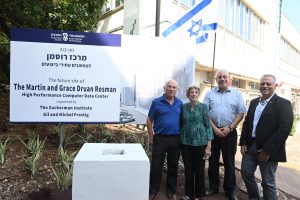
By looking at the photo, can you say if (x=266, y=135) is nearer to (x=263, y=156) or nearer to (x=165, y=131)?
(x=263, y=156)

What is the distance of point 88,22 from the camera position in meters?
9.73

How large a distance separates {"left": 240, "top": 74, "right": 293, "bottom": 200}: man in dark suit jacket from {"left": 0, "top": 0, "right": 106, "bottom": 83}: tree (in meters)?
5.83

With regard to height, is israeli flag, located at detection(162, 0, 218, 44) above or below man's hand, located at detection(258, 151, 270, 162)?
above

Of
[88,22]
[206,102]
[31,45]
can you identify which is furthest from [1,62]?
[206,102]

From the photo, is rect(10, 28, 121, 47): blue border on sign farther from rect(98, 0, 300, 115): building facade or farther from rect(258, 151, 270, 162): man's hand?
rect(258, 151, 270, 162): man's hand

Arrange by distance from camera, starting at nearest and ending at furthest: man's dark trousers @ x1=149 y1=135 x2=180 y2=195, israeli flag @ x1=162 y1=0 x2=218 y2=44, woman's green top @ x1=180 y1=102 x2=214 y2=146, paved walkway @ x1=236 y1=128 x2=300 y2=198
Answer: woman's green top @ x1=180 y1=102 x2=214 y2=146 → man's dark trousers @ x1=149 y1=135 x2=180 y2=195 → paved walkway @ x1=236 y1=128 x2=300 y2=198 → israeli flag @ x1=162 y1=0 x2=218 y2=44

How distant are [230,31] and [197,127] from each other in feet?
38.4

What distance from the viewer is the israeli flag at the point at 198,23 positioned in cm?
768

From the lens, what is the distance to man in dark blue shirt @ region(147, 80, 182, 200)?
4738mm

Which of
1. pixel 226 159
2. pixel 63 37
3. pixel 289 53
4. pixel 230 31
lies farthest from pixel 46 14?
pixel 289 53

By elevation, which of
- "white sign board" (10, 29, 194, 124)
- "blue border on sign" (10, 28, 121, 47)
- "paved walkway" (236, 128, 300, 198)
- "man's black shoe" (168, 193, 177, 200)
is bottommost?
"paved walkway" (236, 128, 300, 198)

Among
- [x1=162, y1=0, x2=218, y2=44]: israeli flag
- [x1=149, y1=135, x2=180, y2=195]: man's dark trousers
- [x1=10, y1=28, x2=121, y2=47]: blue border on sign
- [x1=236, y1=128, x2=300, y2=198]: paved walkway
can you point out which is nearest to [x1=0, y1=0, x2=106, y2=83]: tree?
[x1=10, y1=28, x2=121, y2=47]: blue border on sign

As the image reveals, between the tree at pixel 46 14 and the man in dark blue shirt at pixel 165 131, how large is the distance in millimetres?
4792

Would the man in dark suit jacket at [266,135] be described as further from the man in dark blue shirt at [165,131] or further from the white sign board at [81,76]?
the white sign board at [81,76]
